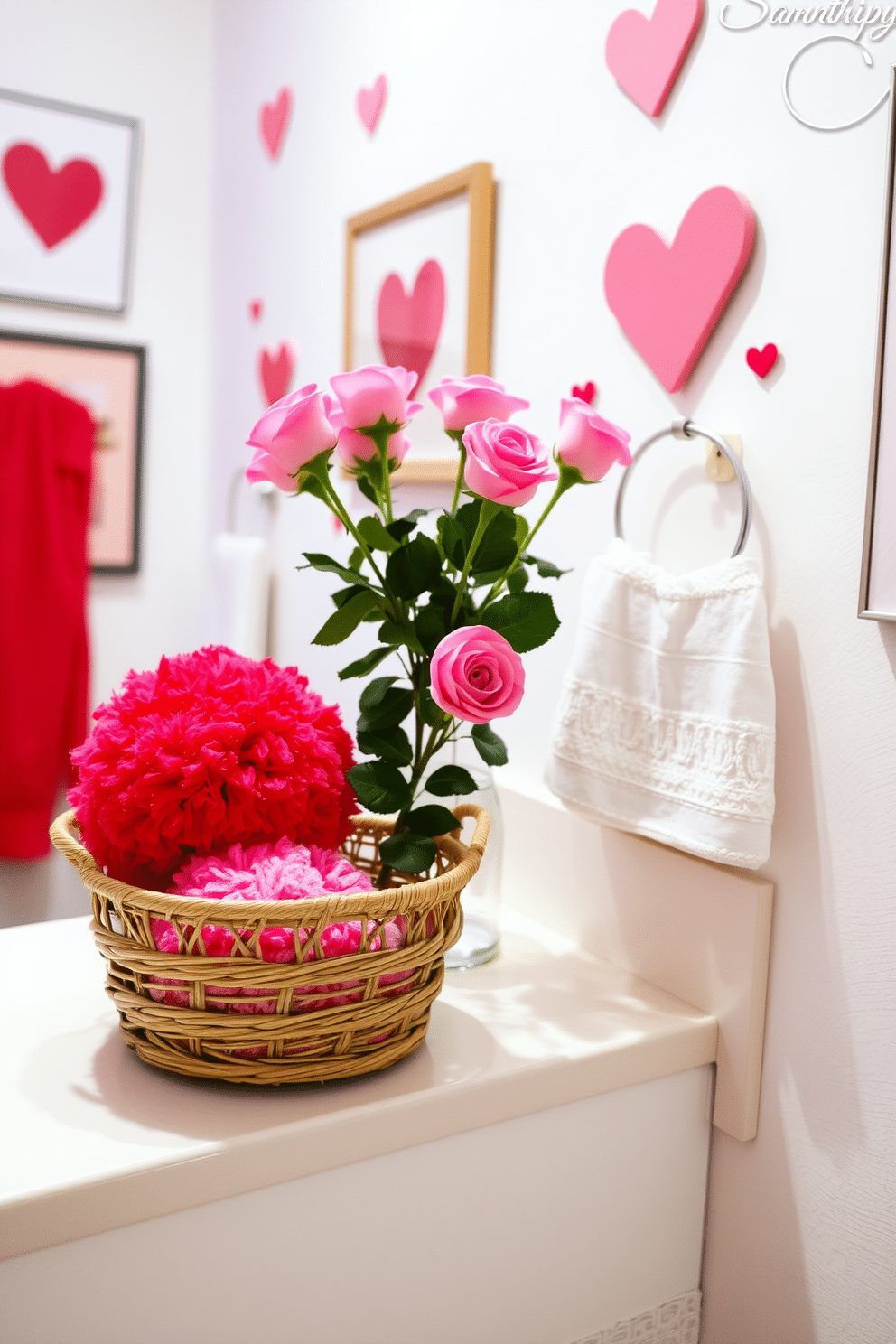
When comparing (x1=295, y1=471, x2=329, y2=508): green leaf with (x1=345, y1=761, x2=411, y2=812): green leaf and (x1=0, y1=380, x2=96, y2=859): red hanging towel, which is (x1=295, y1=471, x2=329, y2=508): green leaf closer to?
(x1=345, y1=761, x2=411, y2=812): green leaf

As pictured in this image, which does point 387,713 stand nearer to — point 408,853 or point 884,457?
point 408,853

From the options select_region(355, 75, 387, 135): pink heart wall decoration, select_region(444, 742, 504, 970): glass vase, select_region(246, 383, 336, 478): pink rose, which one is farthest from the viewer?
select_region(355, 75, 387, 135): pink heart wall decoration

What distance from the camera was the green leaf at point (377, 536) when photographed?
809mm

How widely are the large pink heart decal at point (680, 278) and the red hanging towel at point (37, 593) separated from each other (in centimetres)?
110

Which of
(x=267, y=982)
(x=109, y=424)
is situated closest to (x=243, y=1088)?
(x=267, y=982)

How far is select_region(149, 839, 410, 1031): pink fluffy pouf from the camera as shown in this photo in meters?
0.68

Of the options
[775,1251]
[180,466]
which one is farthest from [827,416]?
[180,466]

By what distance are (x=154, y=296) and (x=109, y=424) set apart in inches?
9.5

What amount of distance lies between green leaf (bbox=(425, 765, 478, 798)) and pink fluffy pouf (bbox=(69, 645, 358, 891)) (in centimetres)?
8

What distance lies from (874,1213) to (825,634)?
418 millimetres

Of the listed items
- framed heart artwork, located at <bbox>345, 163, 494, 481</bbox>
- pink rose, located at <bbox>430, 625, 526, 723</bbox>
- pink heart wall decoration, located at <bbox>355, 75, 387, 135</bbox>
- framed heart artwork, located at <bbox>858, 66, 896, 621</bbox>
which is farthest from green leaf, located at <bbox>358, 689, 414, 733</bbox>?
pink heart wall decoration, located at <bbox>355, 75, 387, 135</bbox>

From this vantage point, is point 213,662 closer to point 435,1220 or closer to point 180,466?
point 435,1220

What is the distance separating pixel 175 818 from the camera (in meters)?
0.70

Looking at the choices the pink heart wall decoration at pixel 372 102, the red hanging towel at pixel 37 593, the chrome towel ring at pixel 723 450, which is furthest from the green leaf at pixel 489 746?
the red hanging towel at pixel 37 593
